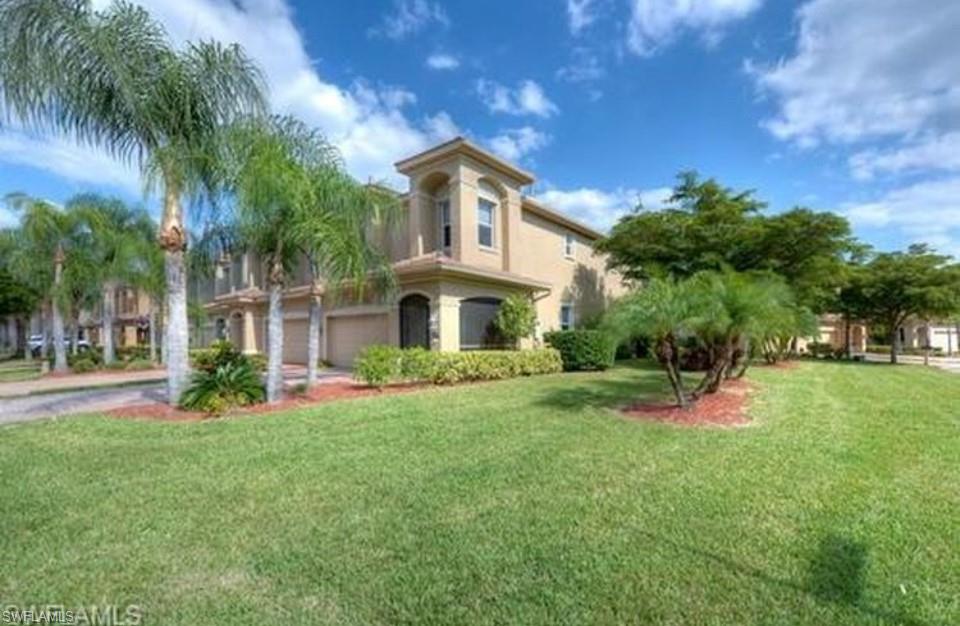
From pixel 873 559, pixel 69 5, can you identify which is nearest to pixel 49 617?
pixel 873 559

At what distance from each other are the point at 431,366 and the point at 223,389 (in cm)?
546

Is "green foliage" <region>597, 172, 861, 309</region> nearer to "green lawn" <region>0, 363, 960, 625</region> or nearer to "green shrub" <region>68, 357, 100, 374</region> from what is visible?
"green lawn" <region>0, 363, 960, 625</region>

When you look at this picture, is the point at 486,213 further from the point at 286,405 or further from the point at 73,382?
the point at 73,382

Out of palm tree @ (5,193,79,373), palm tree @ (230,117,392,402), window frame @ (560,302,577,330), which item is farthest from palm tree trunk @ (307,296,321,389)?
palm tree @ (5,193,79,373)

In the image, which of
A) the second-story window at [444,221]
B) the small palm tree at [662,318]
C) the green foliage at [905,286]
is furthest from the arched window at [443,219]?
the green foliage at [905,286]

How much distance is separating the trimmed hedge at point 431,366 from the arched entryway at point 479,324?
1.84 metres

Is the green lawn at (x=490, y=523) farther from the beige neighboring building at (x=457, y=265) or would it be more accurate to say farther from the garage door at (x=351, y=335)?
the garage door at (x=351, y=335)

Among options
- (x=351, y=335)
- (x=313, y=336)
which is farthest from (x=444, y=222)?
(x=313, y=336)

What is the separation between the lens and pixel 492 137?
2308cm

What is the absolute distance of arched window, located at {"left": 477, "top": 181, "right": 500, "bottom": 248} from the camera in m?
19.8

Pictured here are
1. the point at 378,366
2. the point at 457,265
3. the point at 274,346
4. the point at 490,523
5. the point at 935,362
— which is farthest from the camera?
the point at 935,362

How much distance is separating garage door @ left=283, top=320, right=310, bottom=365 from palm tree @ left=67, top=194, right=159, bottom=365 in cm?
641

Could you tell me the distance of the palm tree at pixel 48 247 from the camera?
21562 mm

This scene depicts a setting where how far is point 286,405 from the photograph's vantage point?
1144cm
